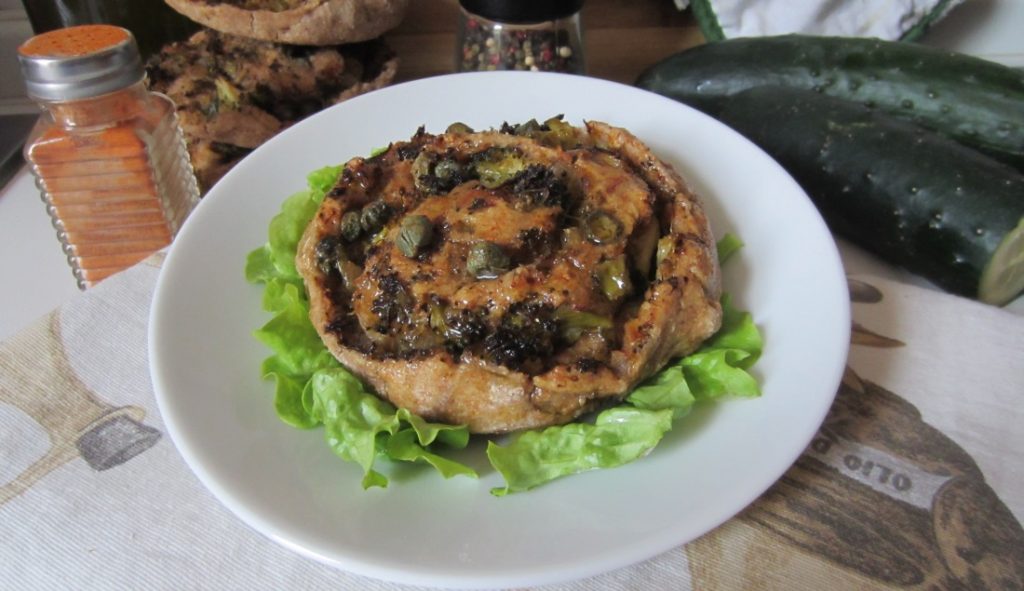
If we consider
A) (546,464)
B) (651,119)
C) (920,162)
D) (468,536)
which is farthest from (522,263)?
(920,162)

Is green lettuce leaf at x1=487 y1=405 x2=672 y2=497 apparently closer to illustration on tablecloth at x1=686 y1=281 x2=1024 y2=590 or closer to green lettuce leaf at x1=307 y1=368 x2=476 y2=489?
green lettuce leaf at x1=307 y1=368 x2=476 y2=489

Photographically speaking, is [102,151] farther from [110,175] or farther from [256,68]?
[256,68]

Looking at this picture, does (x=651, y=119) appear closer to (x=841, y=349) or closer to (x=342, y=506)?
(x=841, y=349)

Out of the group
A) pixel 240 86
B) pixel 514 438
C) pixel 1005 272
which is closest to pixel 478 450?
pixel 514 438

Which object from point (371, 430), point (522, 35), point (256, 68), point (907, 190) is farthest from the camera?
point (522, 35)

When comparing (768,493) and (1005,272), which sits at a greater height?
(1005,272)

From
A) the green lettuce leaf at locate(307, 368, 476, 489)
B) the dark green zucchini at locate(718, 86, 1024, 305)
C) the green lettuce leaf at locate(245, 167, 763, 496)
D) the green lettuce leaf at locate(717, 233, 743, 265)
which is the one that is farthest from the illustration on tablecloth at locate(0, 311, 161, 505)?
the dark green zucchini at locate(718, 86, 1024, 305)
